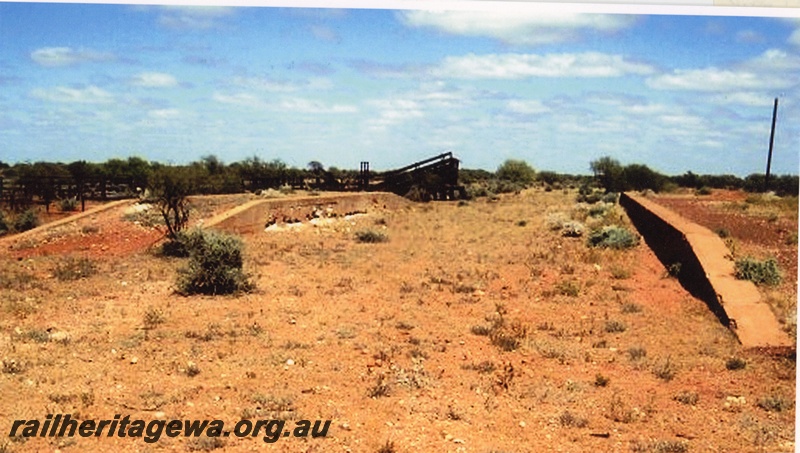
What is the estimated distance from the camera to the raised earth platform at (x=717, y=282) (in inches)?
296

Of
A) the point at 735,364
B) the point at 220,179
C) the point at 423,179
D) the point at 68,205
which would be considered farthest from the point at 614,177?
the point at 735,364

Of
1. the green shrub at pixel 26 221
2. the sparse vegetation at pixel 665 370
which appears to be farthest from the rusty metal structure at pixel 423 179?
the sparse vegetation at pixel 665 370

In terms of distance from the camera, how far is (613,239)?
Answer: 1391 centimetres

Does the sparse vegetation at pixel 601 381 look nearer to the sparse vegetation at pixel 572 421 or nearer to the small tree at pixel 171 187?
the sparse vegetation at pixel 572 421

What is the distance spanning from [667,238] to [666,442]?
8.44 meters

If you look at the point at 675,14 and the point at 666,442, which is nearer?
the point at 666,442

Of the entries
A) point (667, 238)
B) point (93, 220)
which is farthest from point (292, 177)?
point (667, 238)

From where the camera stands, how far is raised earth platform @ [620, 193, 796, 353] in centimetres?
751

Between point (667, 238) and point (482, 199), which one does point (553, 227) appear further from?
point (482, 199)

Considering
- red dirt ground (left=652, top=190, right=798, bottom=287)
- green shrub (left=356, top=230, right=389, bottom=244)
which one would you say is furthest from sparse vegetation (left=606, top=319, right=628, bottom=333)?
green shrub (left=356, top=230, right=389, bottom=244)

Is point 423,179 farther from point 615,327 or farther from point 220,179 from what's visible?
point 615,327

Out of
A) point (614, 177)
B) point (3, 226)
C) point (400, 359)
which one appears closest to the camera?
point (400, 359)

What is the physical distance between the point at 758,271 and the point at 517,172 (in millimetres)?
44281

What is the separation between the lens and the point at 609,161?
135ft
